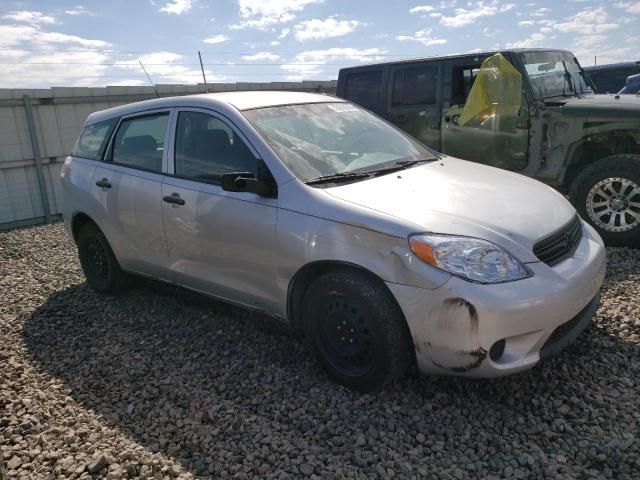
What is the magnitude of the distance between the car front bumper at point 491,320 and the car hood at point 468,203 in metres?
0.20

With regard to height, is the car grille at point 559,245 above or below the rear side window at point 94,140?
below

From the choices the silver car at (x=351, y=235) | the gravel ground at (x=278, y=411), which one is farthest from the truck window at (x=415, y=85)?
the gravel ground at (x=278, y=411)

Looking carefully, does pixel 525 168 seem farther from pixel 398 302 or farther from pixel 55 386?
pixel 55 386

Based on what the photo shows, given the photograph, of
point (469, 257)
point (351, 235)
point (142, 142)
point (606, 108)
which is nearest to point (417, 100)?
point (606, 108)

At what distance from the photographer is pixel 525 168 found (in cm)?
586

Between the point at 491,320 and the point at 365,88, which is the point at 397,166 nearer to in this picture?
the point at 491,320

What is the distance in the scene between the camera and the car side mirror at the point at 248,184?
3.21m

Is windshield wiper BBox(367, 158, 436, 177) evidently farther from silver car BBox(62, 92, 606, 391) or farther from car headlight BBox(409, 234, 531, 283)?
car headlight BBox(409, 234, 531, 283)

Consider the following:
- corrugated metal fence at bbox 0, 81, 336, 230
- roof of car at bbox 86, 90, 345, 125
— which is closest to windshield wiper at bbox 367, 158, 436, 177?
roof of car at bbox 86, 90, 345, 125

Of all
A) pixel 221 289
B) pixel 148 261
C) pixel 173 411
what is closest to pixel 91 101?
pixel 148 261

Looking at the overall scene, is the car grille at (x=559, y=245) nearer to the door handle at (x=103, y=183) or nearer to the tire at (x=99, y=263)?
the door handle at (x=103, y=183)

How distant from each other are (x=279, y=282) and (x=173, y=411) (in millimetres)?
948

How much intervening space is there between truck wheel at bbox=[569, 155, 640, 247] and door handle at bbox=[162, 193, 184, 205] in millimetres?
3833

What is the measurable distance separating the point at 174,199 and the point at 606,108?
169 inches
